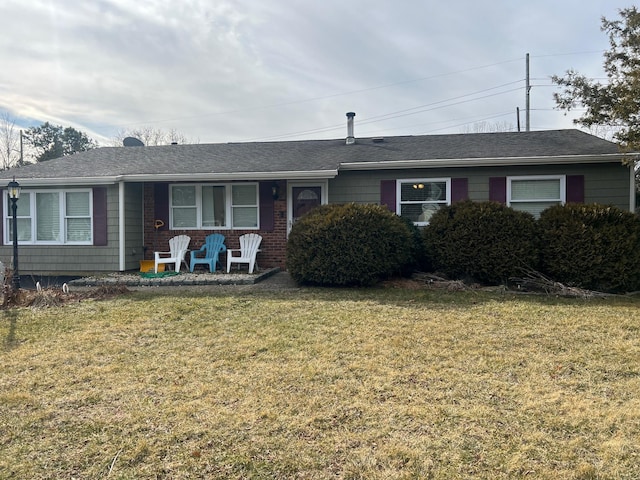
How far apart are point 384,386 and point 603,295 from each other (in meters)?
5.22

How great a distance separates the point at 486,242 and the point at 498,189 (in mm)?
2515

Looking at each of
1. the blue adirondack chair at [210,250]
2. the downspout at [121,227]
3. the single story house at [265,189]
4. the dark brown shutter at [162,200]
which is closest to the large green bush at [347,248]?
the single story house at [265,189]

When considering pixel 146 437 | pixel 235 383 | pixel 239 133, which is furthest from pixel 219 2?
pixel 239 133

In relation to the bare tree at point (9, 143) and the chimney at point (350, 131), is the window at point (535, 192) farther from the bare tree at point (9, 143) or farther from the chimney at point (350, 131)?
the bare tree at point (9, 143)

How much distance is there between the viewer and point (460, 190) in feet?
30.8

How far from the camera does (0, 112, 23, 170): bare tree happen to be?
34531 millimetres

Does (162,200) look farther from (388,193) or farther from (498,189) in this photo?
(498,189)

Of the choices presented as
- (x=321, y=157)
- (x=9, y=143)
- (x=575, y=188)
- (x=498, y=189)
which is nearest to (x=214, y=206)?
(x=321, y=157)

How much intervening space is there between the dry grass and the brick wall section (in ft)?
15.0

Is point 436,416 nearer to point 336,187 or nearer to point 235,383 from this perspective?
point 235,383

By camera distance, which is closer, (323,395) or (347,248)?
(323,395)

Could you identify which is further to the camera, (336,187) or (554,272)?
(336,187)

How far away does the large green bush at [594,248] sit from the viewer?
6.81 metres

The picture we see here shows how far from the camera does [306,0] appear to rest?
27.3 ft
